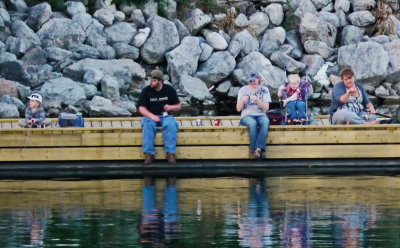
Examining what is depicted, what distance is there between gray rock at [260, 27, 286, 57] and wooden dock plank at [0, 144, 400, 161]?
1642 centimetres

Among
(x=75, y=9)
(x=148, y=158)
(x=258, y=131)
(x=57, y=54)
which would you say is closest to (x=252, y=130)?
(x=258, y=131)

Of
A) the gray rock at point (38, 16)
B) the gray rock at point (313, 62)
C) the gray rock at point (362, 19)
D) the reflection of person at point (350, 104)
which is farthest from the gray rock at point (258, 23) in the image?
the reflection of person at point (350, 104)

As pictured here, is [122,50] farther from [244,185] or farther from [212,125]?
[244,185]

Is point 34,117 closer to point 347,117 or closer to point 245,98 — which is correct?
point 245,98

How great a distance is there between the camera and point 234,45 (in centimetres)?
3419

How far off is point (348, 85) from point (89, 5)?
1735 centimetres

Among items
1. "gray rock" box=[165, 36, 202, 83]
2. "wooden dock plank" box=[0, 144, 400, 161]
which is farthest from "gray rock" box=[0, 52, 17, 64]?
"wooden dock plank" box=[0, 144, 400, 161]

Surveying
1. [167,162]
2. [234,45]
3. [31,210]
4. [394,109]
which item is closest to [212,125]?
[167,162]

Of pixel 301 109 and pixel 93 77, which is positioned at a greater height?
pixel 93 77

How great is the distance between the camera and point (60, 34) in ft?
108

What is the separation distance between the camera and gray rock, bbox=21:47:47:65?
3179cm

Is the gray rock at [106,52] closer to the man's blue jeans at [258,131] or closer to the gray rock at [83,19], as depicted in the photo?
the gray rock at [83,19]

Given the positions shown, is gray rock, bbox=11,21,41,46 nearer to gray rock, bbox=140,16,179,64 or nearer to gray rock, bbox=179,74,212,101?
gray rock, bbox=140,16,179,64

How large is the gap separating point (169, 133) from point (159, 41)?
15.3m
